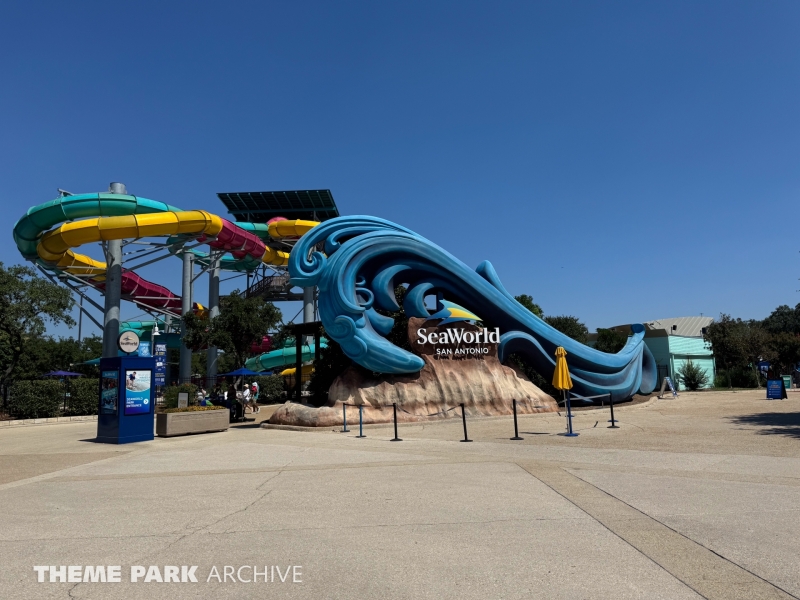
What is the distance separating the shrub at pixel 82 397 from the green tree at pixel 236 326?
7667mm

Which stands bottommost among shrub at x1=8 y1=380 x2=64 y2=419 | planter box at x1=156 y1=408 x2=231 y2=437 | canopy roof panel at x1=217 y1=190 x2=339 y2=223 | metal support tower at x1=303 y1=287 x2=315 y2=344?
planter box at x1=156 y1=408 x2=231 y2=437

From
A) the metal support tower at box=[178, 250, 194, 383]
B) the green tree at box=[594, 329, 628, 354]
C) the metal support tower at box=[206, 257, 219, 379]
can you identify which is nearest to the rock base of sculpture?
the metal support tower at box=[206, 257, 219, 379]

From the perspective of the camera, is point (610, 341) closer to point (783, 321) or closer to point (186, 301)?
point (186, 301)

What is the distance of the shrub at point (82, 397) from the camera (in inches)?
981

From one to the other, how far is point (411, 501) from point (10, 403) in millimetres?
22676

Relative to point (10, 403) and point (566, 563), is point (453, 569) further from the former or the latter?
point (10, 403)

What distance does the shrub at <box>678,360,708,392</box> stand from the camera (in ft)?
129

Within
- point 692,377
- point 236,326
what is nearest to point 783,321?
point 692,377

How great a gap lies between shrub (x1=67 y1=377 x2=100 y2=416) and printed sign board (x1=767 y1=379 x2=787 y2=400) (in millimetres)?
30686

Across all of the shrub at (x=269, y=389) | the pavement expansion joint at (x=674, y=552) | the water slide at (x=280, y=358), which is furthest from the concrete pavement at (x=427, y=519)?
the water slide at (x=280, y=358)

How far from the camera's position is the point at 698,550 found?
512 cm

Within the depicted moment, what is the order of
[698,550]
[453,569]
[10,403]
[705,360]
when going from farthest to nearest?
[705,360] → [10,403] → [698,550] → [453,569]

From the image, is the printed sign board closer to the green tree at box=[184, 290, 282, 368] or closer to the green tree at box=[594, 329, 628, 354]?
the green tree at box=[594, 329, 628, 354]

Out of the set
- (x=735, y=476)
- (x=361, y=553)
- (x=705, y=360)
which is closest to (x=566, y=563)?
(x=361, y=553)
